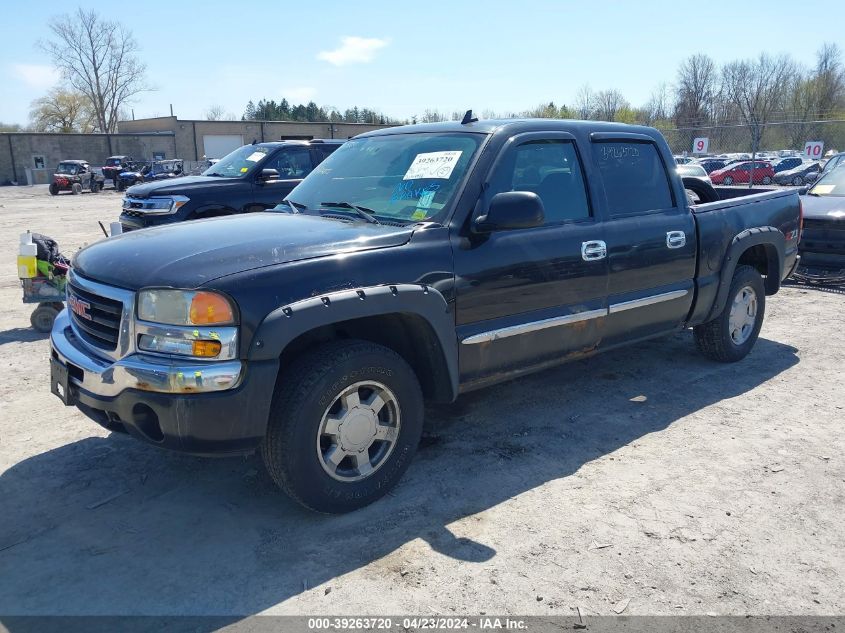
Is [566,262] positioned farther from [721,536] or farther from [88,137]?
[88,137]

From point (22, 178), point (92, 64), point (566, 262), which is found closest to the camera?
point (566, 262)

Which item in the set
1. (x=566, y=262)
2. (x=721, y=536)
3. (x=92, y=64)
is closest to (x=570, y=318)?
(x=566, y=262)

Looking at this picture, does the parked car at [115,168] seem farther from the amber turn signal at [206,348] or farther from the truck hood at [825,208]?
the amber turn signal at [206,348]

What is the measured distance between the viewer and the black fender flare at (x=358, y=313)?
3.02 m

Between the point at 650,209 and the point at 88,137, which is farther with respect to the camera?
the point at 88,137

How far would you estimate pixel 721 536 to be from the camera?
330 cm

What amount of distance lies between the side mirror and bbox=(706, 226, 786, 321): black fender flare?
2.50m

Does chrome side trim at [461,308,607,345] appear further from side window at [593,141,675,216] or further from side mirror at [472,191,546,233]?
side window at [593,141,675,216]

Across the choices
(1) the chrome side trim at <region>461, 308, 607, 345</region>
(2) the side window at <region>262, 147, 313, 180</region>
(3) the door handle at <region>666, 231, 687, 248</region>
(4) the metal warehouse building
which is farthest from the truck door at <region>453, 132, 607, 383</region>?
(4) the metal warehouse building

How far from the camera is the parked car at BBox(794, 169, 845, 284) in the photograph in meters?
8.95

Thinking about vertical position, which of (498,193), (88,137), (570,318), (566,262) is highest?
(88,137)

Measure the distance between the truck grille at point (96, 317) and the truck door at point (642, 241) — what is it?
2969 mm

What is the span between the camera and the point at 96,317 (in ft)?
11.1

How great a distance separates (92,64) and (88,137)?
3263 cm
